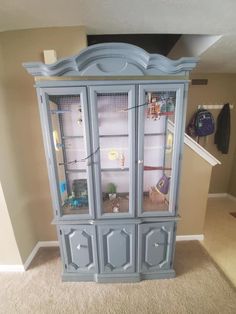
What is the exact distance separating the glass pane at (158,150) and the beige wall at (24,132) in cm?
94

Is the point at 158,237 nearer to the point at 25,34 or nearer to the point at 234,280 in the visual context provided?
the point at 234,280

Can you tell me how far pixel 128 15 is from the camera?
4.51 ft

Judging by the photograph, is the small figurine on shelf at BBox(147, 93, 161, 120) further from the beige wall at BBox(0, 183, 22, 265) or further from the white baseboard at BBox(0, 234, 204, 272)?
the white baseboard at BBox(0, 234, 204, 272)

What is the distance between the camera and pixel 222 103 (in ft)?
10.3

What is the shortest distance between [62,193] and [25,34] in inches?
61.9

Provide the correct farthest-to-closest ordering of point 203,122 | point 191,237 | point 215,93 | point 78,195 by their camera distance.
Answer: point 215,93, point 203,122, point 191,237, point 78,195

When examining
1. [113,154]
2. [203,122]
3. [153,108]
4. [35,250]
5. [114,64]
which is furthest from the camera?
[203,122]

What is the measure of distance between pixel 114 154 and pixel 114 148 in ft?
0.19

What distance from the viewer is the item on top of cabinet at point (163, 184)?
1.64 metres

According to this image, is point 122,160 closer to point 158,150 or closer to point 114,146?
point 114,146

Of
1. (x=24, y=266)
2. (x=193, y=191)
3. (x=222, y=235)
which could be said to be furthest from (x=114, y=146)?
(x=222, y=235)

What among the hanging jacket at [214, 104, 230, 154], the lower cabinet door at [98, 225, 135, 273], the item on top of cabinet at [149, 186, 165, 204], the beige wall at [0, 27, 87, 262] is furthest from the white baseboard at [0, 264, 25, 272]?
the hanging jacket at [214, 104, 230, 154]

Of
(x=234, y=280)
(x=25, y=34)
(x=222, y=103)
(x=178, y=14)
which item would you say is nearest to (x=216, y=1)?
(x=178, y=14)

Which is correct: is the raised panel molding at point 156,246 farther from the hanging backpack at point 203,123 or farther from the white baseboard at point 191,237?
the hanging backpack at point 203,123
